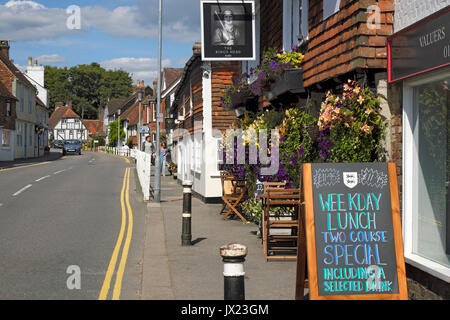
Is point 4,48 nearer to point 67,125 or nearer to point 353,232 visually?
point 353,232

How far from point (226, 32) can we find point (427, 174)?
7572mm

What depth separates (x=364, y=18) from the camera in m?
6.65

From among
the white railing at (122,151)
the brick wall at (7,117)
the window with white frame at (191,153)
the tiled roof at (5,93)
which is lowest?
the window with white frame at (191,153)

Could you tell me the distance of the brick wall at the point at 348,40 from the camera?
6637mm

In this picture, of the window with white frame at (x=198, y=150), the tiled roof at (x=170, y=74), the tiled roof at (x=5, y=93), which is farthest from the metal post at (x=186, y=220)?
the tiled roof at (x=170, y=74)

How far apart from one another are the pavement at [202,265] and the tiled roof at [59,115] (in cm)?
10617

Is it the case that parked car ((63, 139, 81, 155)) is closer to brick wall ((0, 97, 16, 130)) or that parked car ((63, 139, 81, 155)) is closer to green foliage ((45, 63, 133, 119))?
brick wall ((0, 97, 16, 130))

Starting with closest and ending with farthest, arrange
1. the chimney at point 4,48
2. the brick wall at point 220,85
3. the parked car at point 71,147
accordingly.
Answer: the brick wall at point 220,85 → the chimney at point 4,48 → the parked car at point 71,147

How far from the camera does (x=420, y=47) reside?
18.7 ft

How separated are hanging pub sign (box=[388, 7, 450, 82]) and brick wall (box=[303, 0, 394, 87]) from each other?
0.22m

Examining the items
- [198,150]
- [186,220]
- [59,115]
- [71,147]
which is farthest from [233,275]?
[59,115]

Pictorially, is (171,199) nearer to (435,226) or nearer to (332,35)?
(332,35)

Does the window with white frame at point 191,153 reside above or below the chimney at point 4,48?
below

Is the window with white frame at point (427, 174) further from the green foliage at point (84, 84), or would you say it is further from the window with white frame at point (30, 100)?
the green foliage at point (84, 84)
